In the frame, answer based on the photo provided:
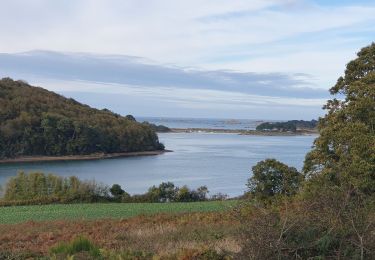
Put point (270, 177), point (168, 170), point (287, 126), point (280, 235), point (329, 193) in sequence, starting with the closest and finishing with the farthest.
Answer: point (280, 235) → point (329, 193) → point (270, 177) → point (168, 170) → point (287, 126)

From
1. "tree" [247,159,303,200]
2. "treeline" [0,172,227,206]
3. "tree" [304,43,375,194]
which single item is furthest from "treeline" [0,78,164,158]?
"tree" [304,43,375,194]

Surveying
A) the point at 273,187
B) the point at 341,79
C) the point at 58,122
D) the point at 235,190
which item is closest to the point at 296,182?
the point at 273,187

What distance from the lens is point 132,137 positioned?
4065 inches

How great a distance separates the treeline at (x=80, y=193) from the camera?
3775 centimetres

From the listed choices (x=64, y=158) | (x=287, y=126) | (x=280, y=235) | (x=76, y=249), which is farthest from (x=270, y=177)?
(x=287, y=126)

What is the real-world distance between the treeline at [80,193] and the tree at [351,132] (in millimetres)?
18735

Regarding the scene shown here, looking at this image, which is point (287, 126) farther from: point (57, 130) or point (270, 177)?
point (270, 177)

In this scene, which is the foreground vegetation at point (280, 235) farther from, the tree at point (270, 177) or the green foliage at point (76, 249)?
the tree at point (270, 177)

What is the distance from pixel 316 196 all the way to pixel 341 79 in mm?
15286

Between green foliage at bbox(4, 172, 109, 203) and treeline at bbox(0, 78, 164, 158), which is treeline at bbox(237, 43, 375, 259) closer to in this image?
green foliage at bbox(4, 172, 109, 203)

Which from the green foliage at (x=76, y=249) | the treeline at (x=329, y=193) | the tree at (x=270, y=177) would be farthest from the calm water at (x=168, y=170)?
the green foliage at (x=76, y=249)

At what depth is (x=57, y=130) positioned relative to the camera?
9825 centimetres

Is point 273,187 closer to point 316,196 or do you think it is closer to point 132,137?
point 316,196

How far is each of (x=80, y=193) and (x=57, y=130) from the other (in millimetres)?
61724
